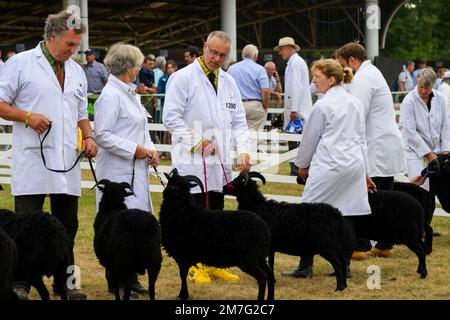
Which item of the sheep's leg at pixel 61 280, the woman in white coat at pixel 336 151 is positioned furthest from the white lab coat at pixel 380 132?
the sheep's leg at pixel 61 280

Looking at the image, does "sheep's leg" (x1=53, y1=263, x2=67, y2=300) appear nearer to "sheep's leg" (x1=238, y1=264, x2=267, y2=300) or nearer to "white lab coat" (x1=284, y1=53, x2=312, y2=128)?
"sheep's leg" (x1=238, y1=264, x2=267, y2=300)

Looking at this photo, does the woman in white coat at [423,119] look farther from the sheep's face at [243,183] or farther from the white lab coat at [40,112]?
the white lab coat at [40,112]

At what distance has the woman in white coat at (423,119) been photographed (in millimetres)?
10008

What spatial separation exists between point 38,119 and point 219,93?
1880 millimetres

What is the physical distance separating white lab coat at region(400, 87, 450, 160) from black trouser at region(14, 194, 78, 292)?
15.0 ft

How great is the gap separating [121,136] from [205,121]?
2.95 ft

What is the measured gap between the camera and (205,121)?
763 centimetres

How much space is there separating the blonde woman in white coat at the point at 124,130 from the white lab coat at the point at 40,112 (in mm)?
308

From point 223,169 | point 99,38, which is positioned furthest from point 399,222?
point 99,38

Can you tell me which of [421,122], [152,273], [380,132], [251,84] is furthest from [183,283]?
[251,84]

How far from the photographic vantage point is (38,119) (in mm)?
6398

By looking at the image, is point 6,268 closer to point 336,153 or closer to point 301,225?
point 301,225

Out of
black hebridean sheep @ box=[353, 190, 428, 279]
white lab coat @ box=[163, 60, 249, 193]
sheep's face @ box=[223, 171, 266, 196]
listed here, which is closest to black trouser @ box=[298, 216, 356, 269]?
black hebridean sheep @ box=[353, 190, 428, 279]

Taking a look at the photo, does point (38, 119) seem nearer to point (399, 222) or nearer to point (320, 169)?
point (320, 169)
